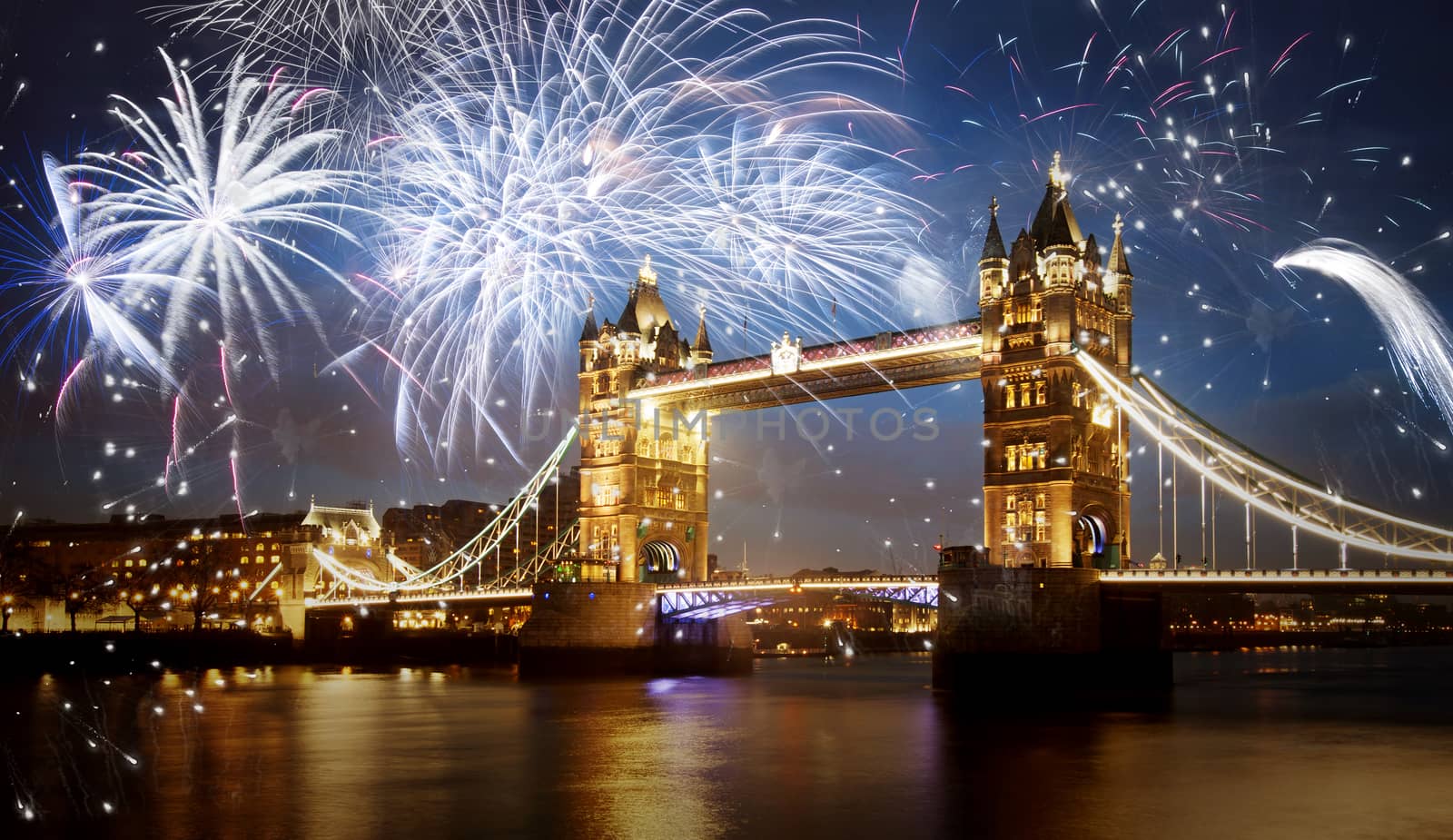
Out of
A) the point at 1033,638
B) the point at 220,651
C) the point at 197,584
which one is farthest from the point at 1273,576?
the point at 197,584

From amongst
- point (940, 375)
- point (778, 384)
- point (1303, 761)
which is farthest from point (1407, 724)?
point (778, 384)

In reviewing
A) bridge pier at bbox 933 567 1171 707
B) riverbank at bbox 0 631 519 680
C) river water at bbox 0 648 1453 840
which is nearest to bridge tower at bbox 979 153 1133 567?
bridge pier at bbox 933 567 1171 707

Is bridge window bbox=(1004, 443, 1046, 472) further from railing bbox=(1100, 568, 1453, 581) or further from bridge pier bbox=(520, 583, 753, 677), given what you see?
bridge pier bbox=(520, 583, 753, 677)

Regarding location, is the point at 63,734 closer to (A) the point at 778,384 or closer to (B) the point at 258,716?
(B) the point at 258,716

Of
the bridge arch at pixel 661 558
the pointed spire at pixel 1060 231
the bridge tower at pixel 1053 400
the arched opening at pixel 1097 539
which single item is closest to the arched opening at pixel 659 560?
the bridge arch at pixel 661 558

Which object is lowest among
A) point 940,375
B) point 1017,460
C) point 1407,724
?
point 1407,724

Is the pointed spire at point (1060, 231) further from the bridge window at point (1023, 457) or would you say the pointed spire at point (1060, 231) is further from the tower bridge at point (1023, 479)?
the bridge window at point (1023, 457)

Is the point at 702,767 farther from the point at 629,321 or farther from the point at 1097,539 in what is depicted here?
the point at 629,321
